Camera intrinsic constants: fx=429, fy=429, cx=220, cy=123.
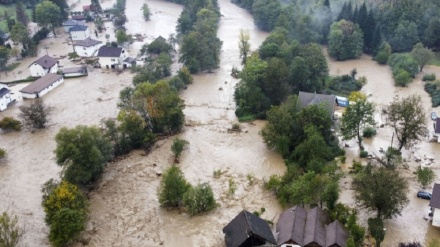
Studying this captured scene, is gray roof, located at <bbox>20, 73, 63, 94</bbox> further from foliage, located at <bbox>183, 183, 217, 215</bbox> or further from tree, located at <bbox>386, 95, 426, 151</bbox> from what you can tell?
tree, located at <bbox>386, 95, 426, 151</bbox>

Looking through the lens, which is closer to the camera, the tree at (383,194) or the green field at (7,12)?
the tree at (383,194)

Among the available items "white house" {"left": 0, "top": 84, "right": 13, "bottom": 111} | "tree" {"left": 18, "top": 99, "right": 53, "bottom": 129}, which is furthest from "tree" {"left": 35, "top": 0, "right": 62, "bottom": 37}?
"tree" {"left": 18, "top": 99, "right": 53, "bottom": 129}

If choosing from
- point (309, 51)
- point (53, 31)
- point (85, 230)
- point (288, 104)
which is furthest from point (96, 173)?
point (53, 31)

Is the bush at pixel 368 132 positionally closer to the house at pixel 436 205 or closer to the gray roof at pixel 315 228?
the house at pixel 436 205

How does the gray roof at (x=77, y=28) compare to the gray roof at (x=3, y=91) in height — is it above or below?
above

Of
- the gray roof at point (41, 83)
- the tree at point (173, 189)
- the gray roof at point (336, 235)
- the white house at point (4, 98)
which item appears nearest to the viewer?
the gray roof at point (336, 235)

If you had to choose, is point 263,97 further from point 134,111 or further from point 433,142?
point 433,142

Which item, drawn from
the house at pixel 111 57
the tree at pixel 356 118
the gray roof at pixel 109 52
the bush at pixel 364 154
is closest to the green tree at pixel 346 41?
the tree at pixel 356 118
